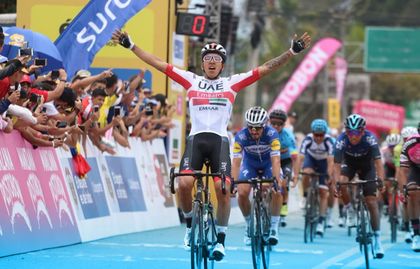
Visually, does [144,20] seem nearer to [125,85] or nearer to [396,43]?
[125,85]

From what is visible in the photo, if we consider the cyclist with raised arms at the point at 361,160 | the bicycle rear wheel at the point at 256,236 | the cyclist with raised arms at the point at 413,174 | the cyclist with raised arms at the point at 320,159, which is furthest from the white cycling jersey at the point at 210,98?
the cyclist with raised arms at the point at 320,159

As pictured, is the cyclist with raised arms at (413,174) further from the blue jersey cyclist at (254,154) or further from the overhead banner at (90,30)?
the overhead banner at (90,30)

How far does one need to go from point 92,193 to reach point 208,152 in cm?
511

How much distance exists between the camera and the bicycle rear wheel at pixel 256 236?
14.0m

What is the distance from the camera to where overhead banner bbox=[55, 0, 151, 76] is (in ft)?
63.7

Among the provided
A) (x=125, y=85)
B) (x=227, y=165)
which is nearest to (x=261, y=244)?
(x=227, y=165)

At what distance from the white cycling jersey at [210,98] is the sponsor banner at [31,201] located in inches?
97.0

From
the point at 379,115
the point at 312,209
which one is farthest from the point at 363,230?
the point at 379,115

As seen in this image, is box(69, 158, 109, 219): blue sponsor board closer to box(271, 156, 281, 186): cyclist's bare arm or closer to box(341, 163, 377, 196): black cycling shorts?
box(271, 156, 281, 186): cyclist's bare arm

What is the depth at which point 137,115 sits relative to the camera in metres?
21.0

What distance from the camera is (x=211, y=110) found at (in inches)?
537

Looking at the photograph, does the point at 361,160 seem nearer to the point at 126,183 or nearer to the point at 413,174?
the point at 413,174

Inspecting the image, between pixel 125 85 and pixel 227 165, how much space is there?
7372 mm

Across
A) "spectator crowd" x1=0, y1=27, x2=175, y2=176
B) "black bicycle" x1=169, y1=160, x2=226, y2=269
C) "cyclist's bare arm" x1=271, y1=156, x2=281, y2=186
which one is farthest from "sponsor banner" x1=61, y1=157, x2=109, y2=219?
"black bicycle" x1=169, y1=160, x2=226, y2=269
